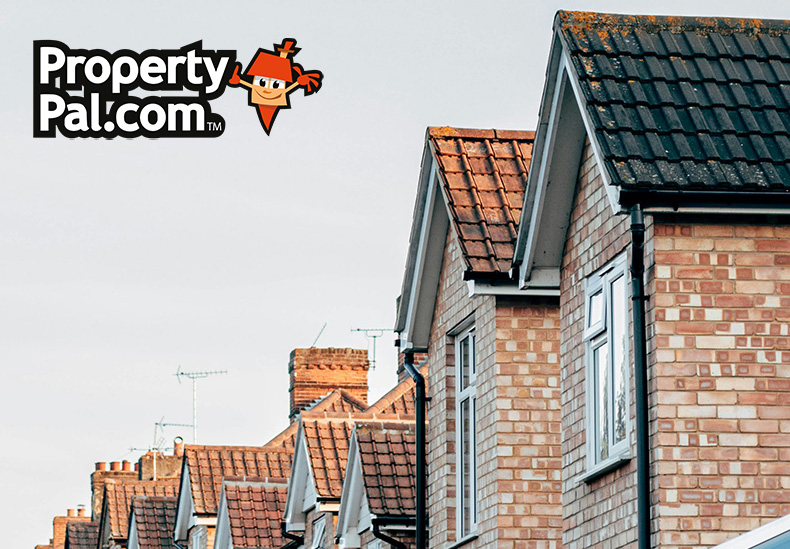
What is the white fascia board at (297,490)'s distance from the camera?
26828 mm

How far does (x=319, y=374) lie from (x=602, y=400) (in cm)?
2886

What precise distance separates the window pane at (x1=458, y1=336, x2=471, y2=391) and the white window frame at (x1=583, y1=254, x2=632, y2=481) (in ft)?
12.6

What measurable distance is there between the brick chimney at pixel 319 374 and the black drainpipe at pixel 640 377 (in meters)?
29.9

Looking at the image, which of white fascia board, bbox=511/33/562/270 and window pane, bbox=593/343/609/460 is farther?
white fascia board, bbox=511/33/562/270

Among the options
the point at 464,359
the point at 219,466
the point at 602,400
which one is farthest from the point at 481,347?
the point at 219,466

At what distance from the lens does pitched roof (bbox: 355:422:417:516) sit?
880 inches

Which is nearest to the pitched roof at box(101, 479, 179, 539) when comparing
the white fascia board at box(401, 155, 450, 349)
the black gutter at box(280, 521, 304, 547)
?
the black gutter at box(280, 521, 304, 547)

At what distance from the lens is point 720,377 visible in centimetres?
1202

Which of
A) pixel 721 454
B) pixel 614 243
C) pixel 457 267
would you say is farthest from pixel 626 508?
pixel 457 267

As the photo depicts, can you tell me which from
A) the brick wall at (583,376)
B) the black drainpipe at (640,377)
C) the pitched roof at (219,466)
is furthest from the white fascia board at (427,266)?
the pitched roof at (219,466)

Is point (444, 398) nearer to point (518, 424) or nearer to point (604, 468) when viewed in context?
point (518, 424)

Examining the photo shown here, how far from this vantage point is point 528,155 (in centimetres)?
1745

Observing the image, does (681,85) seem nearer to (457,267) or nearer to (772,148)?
(772,148)

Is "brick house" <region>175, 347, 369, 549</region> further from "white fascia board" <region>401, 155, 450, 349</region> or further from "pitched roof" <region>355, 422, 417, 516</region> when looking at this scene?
"white fascia board" <region>401, 155, 450, 349</region>
